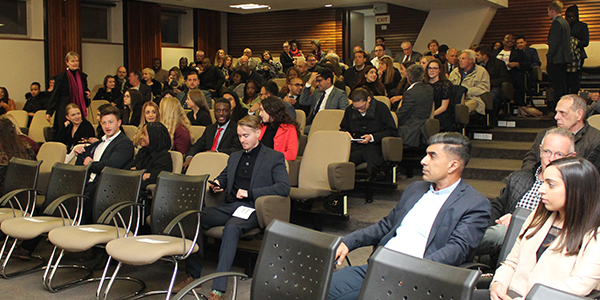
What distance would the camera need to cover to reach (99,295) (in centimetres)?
344

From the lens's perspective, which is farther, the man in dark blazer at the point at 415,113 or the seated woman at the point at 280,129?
the man in dark blazer at the point at 415,113

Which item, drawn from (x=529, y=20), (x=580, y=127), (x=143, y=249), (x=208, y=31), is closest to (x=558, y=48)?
(x=580, y=127)

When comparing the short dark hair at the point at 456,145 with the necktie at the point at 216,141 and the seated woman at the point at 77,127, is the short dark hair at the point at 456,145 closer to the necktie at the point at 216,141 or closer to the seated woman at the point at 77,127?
the necktie at the point at 216,141

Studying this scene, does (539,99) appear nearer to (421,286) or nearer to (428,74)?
(428,74)

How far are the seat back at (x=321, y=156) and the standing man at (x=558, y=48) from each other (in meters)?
3.41

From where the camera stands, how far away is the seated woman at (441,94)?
598cm

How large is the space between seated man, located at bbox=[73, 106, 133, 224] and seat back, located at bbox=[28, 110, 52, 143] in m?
3.67

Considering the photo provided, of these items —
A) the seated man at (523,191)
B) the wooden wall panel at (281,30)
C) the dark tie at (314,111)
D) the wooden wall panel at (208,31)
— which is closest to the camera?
the seated man at (523,191)

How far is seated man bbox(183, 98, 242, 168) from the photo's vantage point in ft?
16.9

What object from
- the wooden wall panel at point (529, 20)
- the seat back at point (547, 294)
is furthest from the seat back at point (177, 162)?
the wooden wall panel at point (529, 20)

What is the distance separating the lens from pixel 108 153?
4633 millimetres

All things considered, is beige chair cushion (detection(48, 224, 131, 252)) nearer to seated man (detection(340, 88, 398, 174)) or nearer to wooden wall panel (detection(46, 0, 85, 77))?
seated man (detection(340, 88, 398, 174))

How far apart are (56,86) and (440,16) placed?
7934 mm

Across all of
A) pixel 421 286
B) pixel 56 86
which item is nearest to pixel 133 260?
pixel 421 286
